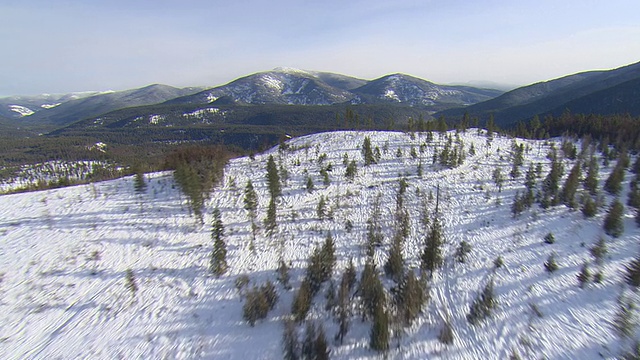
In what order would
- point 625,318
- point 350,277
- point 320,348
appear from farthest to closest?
point 350,277 < point 625,318 < point 320,348

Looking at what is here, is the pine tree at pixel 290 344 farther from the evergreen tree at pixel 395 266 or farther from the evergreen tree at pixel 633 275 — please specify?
the evergreen tree at pixel 633 275

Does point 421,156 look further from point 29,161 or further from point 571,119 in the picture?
point 29,161

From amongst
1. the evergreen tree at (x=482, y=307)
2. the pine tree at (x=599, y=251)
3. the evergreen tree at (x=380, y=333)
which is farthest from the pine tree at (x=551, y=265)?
the evergreen tree at (x=380, y=333)

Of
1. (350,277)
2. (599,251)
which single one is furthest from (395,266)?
(599,251)

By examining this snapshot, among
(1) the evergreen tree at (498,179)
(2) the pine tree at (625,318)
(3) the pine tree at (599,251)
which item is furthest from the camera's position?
(1) the evergreen tree at (498,179)

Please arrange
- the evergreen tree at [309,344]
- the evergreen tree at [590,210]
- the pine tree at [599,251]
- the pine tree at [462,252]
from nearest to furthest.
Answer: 1. the evergreen tree at [309,344]
2. the pine tree at [599,251]
3. the pine tree at [462,252]
4. the evergreen tree at [590,210]

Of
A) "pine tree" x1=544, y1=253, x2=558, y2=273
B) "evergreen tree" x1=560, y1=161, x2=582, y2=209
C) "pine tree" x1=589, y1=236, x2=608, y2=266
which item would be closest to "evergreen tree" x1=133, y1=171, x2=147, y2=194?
"pine tree" x1=544, y1=253, x2=558, y2=273

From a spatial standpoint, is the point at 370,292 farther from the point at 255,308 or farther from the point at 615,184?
the point at 615,184
